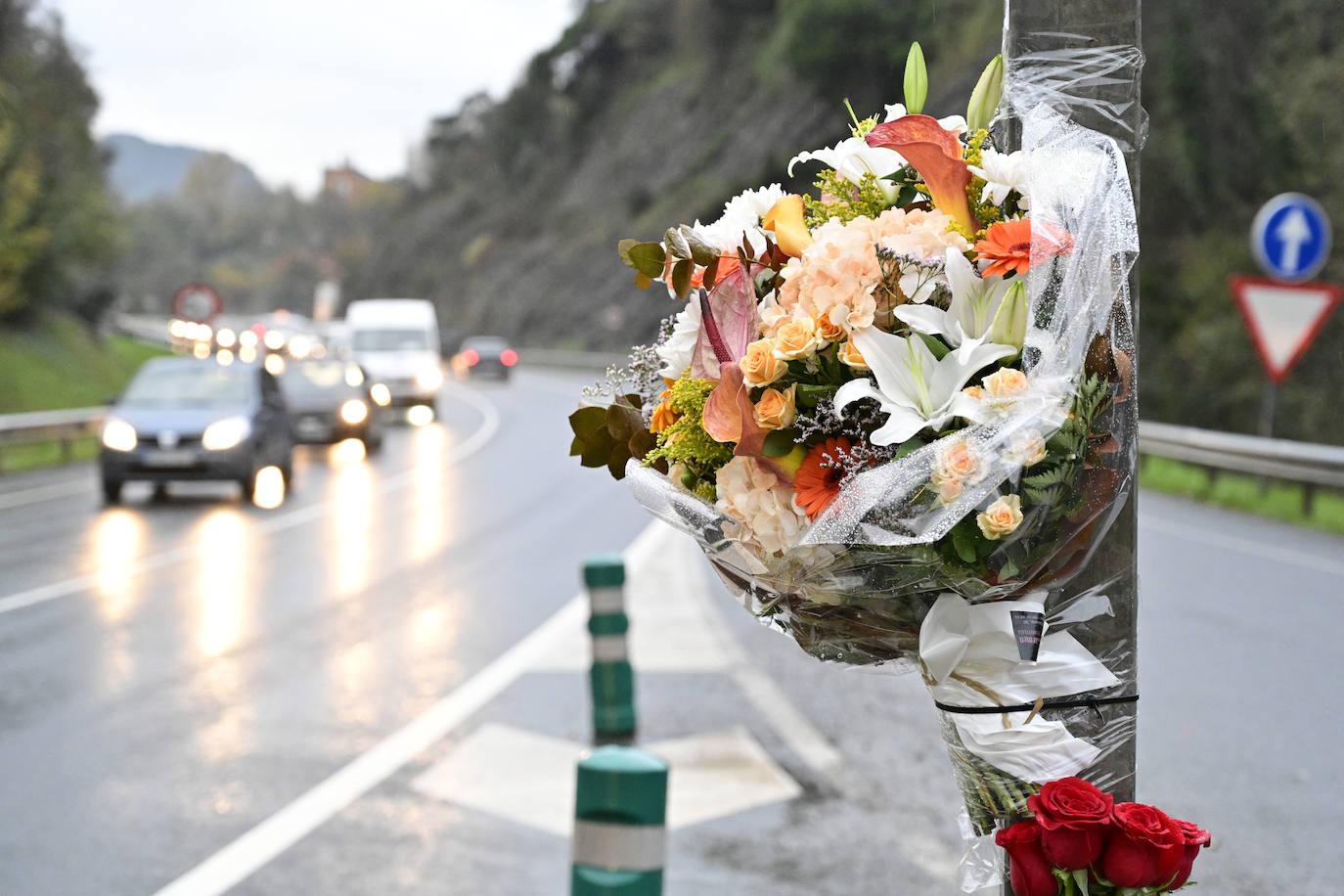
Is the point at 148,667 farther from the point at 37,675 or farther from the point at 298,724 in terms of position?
the point at 298,724

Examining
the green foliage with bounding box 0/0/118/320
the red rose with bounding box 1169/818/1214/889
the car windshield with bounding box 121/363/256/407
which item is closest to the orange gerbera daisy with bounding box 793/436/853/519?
the red rose with bounding box 1169/818/1214/889

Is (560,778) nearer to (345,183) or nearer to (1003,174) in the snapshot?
(1003,174)

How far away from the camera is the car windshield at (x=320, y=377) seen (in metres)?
29.5

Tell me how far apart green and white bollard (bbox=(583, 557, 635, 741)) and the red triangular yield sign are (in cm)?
1234

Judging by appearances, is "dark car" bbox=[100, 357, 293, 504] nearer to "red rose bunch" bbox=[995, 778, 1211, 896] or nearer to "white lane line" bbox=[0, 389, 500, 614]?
"white lane line" bbox=[0, 389, 500, 614]

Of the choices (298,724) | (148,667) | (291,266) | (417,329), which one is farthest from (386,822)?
(291,266)

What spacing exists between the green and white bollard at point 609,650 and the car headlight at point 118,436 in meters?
13.8

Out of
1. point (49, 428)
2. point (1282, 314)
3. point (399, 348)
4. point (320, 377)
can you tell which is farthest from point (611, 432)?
point (399, 348)

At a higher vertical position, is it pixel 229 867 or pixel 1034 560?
pixel 1034 560

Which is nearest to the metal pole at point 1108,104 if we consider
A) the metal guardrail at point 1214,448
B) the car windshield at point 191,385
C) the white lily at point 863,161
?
the white lily at point 863,161

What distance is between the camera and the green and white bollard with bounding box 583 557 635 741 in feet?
21.9

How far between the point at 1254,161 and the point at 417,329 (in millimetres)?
18705

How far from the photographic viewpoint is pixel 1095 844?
84.0 inches

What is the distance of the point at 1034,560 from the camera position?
2150mm
